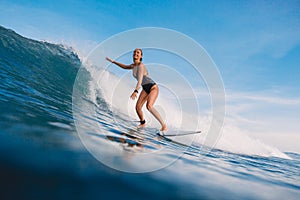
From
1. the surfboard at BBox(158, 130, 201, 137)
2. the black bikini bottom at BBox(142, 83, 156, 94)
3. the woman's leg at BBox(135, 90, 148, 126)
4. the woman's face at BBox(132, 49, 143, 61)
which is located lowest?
the surfboard at BBox(158, 130, 201, 137)

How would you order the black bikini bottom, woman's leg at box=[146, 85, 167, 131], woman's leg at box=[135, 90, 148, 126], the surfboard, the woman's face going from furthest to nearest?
1. the surfboard
2. woman's leg at box=[135, 90, 148, 126]
3. the black bikini bottom
4. woman's leg at box=[146, 85, 167, 131]
5. the woman's face

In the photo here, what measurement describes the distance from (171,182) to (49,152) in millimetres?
1520

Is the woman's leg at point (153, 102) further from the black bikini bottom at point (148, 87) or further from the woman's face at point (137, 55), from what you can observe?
the woman's face at point (137, 55)

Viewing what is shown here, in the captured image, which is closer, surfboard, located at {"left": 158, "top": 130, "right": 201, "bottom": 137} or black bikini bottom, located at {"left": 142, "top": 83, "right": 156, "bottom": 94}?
black bikini bottom, located at {"left": 142, "top": 83, "right": 156, "bottom": 94}

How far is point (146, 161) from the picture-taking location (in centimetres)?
328

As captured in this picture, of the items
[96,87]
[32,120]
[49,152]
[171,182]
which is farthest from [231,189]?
[96,87]

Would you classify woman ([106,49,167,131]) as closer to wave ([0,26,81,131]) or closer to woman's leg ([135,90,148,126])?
woman's leg ([135,90,148,126])

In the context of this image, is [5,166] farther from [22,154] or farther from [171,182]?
[171,182]

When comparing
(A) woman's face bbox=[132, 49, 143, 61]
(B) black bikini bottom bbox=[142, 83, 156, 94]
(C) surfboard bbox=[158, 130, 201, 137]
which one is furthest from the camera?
(C) surfboard bbox=[158, 130, 201, 137]

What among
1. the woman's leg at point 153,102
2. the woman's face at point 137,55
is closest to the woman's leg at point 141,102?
the woman's leg at point 153,102

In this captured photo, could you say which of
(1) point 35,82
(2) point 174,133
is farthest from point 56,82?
(2) point 174,133

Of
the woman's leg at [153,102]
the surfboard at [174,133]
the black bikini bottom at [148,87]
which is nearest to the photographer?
the woman's leg at [153,102]

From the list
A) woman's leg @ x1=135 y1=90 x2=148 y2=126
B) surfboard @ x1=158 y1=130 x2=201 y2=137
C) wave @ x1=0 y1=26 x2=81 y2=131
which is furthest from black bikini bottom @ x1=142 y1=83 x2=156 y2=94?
wave @ x1=0 y1=26 x2=81 y2=131

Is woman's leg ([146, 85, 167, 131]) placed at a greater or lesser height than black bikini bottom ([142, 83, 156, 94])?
lesser
